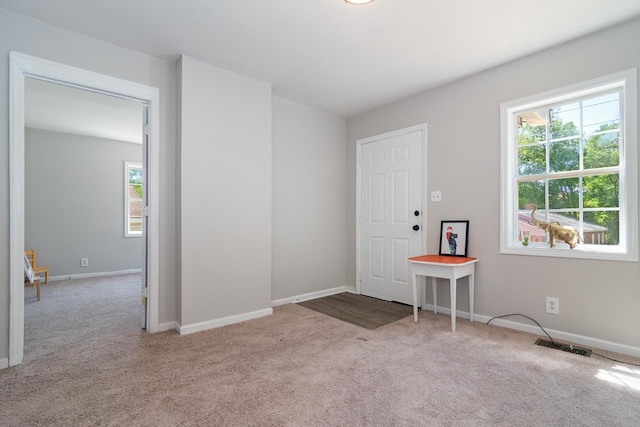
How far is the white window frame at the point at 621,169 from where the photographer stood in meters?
2.31

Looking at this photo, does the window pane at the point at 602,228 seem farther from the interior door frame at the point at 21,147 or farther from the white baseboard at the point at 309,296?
the interior door frame at the point at 21,147

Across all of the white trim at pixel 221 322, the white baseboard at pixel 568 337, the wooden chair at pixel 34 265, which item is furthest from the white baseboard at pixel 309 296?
the wooden chair at pixel 34 265

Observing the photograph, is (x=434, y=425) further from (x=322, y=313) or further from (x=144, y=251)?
(x=144, y=251)

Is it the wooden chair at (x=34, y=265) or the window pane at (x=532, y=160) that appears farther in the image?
the wooden chair at (x=34, y=265)

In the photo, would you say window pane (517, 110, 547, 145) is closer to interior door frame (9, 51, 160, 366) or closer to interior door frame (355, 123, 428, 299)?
interior door frame (355, 123, 428, 299)

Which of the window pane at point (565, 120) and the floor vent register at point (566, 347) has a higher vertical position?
the window pane at point (565, 120)

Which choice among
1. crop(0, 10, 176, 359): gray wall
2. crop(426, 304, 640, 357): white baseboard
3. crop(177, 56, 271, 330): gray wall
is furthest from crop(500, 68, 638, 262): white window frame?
crop(0, 10, 176, 359): gray wall

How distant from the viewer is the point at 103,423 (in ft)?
5.15

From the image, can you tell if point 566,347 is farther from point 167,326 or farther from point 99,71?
point 99,71

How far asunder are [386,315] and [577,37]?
3002mm

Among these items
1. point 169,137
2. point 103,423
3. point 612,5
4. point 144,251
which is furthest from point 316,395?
point 612,5

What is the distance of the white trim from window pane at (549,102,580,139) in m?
3.28

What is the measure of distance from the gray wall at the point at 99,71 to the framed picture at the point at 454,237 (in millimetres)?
2782

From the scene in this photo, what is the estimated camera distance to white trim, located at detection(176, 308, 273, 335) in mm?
2803
